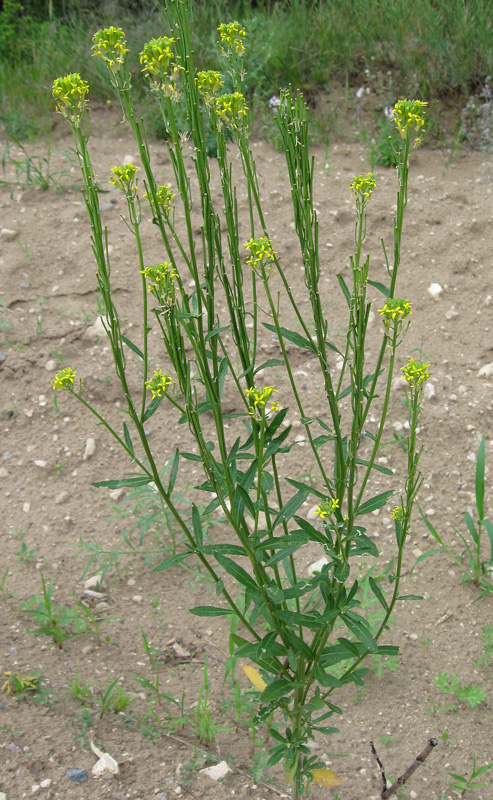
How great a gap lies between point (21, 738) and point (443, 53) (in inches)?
186

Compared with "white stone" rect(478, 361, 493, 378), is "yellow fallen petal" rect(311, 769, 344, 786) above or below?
below

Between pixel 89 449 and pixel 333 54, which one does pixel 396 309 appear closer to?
pixel 89 449

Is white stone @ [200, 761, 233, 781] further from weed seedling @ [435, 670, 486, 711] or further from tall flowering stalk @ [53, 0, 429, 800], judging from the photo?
weed seedling @ [435, 670, 486, 711]

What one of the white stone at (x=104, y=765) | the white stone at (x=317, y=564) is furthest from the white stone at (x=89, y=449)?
the white stone at (x=104, y=765)


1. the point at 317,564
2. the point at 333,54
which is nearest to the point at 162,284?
the point at 317,564

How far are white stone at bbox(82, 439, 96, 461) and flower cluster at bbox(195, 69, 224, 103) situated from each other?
2000mm

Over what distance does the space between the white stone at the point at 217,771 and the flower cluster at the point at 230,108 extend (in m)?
1.74

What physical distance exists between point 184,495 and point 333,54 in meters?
3.71

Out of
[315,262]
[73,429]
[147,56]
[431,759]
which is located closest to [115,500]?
[73,429]

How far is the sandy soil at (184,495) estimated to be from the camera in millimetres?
2145

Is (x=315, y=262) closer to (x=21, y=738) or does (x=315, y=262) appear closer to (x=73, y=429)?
(x=21, y=738)

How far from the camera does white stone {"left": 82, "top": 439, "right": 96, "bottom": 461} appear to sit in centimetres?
324

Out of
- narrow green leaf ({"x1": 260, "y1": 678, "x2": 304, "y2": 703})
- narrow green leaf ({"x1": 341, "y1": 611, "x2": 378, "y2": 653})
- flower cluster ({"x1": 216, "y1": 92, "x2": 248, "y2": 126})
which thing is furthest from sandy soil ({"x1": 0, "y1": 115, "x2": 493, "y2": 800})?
flower cluster ({"x1": 216, "y1": 92, "x2": 248, "y2": 126})

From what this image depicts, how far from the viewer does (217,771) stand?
2.11 metres
